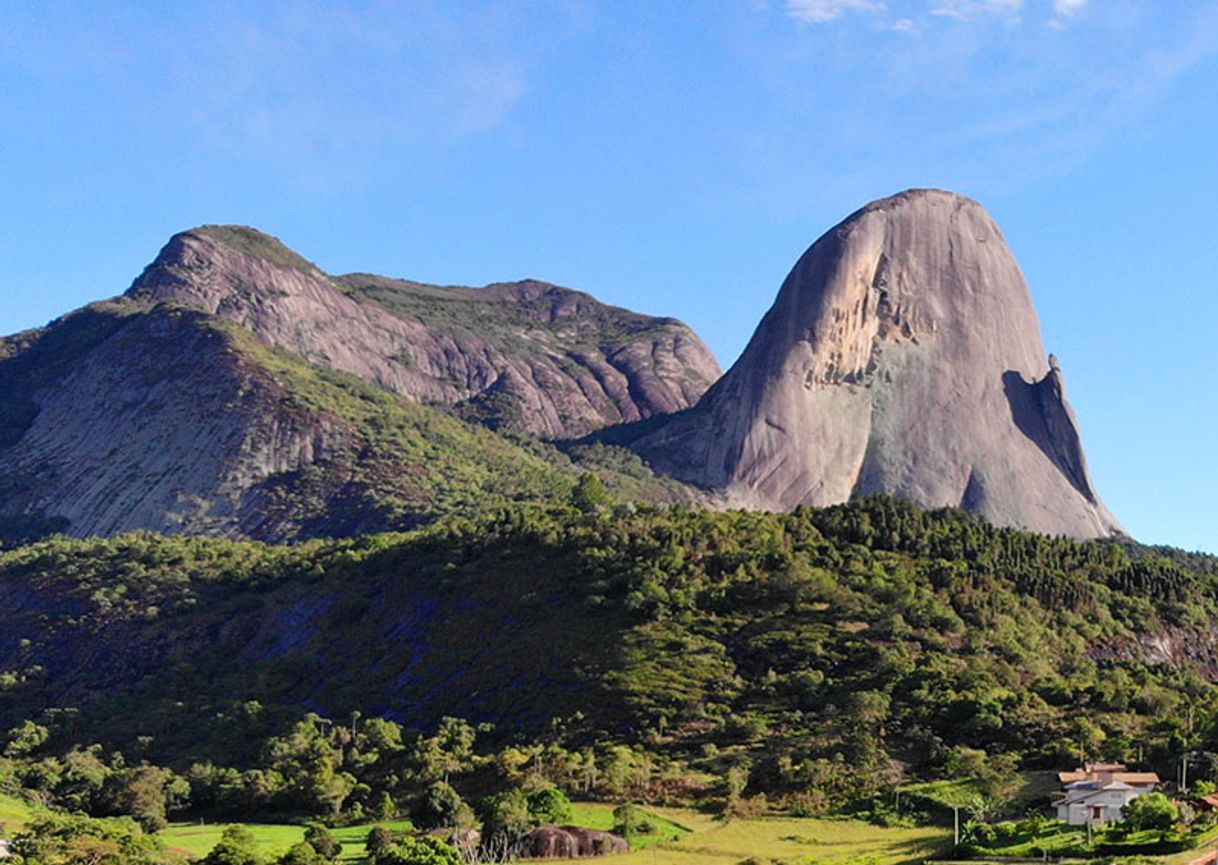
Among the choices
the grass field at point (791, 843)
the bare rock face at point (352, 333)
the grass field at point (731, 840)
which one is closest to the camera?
the grass field at point (791, 843)

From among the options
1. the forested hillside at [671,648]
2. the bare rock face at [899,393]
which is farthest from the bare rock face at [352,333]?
the forested hillside at [671,648]

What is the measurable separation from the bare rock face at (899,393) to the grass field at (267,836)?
84.2m

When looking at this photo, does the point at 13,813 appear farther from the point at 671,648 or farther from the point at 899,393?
the point at 899,393

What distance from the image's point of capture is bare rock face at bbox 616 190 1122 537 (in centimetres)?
13962

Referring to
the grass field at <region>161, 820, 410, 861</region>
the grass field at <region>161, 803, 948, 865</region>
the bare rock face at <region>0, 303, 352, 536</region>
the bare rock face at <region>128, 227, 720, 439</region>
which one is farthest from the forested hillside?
the bare rock face at <region>128, 227, 720, 439</region>

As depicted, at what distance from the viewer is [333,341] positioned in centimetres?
17688

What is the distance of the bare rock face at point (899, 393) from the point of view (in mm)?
139625

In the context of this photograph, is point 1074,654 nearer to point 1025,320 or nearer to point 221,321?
point 1025,320

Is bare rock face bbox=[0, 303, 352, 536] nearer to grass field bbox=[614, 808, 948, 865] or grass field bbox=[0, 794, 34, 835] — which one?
grass field bbox=[0, 794, 34, 835]

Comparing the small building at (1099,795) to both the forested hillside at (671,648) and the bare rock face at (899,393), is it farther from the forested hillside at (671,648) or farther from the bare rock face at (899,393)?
the bare rock face at (899,393)

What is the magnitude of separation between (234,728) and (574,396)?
125016mm

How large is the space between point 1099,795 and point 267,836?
3005 centimetres

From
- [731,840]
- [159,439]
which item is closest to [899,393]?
[159,439]

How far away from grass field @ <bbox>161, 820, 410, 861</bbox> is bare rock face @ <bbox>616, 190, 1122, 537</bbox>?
84.2m
